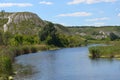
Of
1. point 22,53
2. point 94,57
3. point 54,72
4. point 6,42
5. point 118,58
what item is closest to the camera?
point 54,72

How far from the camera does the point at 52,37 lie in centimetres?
18362

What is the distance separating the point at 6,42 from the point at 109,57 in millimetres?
82603

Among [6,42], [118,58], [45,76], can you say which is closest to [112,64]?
[118,58]

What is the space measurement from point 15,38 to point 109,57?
82.5 meters

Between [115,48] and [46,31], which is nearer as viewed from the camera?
[115,48]

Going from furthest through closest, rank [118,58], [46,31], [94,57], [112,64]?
[46,31], [94,57], [118,58], [112,64]

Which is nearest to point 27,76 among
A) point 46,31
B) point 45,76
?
point 45,76

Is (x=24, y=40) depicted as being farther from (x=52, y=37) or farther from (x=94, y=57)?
(x=94, y=57)

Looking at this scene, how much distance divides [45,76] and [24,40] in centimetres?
11422

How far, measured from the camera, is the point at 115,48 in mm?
92375

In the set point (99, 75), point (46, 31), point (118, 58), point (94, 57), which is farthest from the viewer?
point (46, 31)

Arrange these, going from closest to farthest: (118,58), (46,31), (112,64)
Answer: (112,64) → (118,58) → (46,31)

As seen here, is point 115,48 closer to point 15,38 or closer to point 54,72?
point 54,72

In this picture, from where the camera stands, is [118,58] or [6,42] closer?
[118,58]
